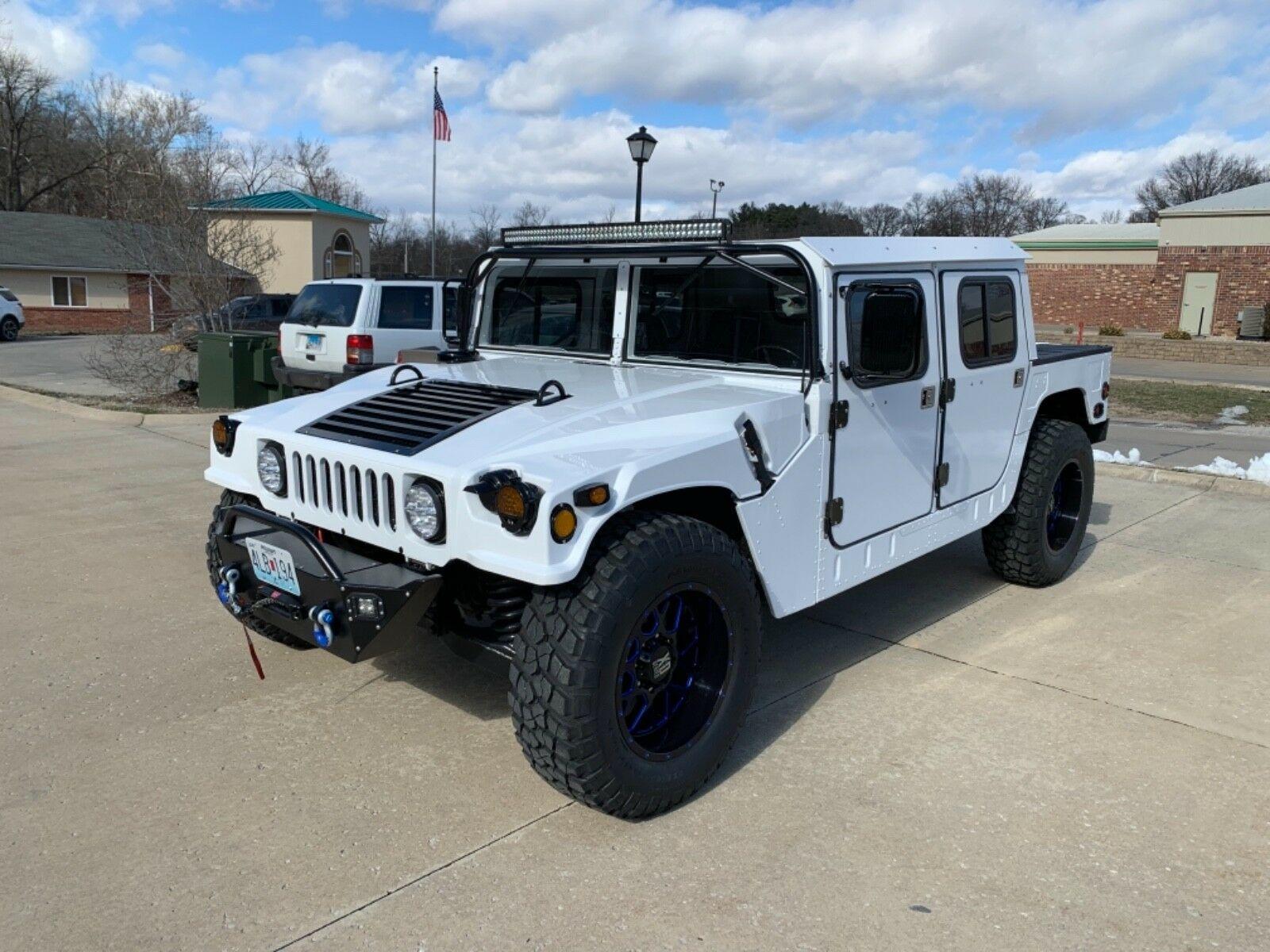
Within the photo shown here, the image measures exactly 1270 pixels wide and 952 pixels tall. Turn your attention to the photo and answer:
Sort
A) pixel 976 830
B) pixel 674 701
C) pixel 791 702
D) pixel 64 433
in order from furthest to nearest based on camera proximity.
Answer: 1. pixel 64 433
2. pixel 791 702
3. pixel 674 701
4. pixel 976 830

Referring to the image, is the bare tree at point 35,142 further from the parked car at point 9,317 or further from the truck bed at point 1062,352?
the truck bed at point 1062,352

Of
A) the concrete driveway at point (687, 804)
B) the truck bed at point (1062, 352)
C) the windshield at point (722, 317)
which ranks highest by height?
the windshield at point (722, 317)

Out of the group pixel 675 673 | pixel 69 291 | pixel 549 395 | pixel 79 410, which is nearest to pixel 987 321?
pixel 549 395

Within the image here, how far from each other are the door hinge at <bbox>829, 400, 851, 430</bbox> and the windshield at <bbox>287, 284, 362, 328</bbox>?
912 centimetres

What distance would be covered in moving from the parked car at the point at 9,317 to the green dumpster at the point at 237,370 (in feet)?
71.5

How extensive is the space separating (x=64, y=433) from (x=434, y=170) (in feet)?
116

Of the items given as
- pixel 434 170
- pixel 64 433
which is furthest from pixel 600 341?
pixel 434 170

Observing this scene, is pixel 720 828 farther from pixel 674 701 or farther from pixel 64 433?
pixel 64 433

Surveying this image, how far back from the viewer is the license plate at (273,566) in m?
3.35

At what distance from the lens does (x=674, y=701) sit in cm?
351

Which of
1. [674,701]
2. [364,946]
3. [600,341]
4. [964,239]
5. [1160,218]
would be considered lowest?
[364,946]

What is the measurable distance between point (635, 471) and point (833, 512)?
1.15m

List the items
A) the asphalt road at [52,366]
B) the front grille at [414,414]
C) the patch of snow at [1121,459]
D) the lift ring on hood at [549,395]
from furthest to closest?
the asphalt road at [52,366]
the patch of snow at [1121,459]
the lift ring on hood at [549,395]
the front grille at [414,414]

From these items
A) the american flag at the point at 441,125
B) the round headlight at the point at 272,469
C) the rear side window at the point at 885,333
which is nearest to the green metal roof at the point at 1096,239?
the american flag at the point at 441,125
